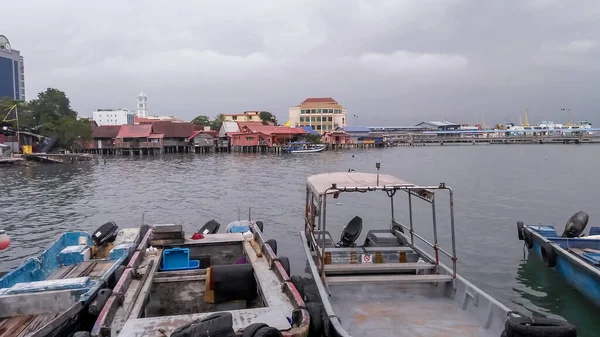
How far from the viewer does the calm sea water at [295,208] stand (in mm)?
9922

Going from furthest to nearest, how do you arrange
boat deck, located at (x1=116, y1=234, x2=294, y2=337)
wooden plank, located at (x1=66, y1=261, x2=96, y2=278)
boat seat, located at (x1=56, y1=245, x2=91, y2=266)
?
boat seat, located at (x1=56, y1=245, x2=91, y2=266), wooden plank, located at (x1=66, y1=261, x2=96, y2=278), boat deck, located at (x1=116, y1=234, x2=294, y2=337)

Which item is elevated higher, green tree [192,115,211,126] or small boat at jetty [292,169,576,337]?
green tree [192,115,211,126]

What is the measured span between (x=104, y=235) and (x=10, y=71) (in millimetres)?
84129

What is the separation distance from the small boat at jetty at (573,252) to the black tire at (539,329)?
421cm

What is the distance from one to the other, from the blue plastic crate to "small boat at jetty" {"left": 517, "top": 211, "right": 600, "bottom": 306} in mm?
7202

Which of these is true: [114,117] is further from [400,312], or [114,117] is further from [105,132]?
[400,312]

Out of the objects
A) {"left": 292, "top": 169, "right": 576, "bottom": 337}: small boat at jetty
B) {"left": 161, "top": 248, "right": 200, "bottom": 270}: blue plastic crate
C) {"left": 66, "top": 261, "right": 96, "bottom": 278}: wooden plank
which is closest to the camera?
{"left": 292, "top": 169, "right": 576, "bottom": 337}: small boat at jetty

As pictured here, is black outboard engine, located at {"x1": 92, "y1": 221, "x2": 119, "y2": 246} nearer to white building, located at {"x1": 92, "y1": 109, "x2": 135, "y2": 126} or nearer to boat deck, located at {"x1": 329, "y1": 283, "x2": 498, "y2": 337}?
boat deck, located at {"x1": 329, "y1": 283, "x2": 498, "y2": 337}

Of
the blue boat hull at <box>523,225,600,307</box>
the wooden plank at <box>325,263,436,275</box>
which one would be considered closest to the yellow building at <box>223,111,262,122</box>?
the blue boat hull at <box>523,225,600,307</box>

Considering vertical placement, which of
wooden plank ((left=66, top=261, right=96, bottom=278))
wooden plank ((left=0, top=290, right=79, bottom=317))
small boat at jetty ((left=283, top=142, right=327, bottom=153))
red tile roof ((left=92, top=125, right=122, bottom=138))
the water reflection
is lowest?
the water reflection

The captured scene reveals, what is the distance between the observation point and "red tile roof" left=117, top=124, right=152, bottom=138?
59469 millimetres

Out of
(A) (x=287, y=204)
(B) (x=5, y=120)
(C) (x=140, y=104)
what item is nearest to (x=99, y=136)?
(B) (x=5, y=120)

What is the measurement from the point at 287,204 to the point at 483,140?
100 meters

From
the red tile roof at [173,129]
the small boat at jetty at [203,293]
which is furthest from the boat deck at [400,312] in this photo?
the red tile roof at [173,129]
